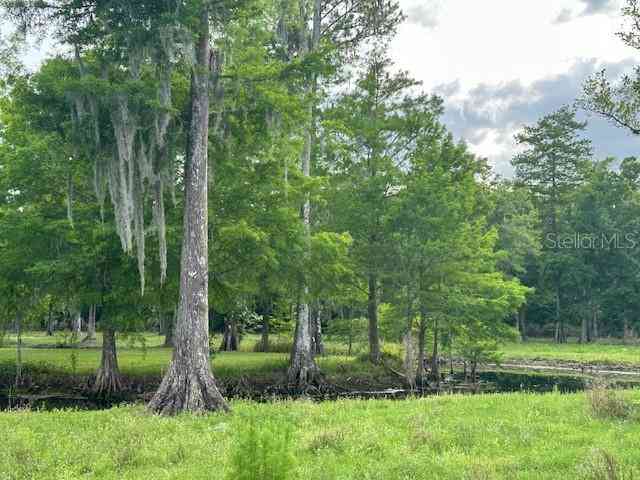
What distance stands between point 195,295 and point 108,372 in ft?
29.9

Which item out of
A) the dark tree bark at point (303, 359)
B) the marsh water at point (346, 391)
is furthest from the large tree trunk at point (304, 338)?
the marsh water at point (346, 391)

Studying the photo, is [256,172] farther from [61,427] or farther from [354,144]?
[61,427]

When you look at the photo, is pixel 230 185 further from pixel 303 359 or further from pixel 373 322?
pixel 373 322

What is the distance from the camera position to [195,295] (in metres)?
15.4

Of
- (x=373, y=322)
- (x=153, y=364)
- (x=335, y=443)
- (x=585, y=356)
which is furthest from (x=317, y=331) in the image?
(x=335, y=443)

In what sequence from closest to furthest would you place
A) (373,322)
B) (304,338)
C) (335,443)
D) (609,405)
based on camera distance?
(335,443), (609,405), (304,338), (373,322)

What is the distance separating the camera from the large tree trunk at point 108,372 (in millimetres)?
21953

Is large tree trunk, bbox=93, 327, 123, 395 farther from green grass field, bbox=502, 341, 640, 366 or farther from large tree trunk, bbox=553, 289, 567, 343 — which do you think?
large tree trunk, bbox=553, 289, 567, 343

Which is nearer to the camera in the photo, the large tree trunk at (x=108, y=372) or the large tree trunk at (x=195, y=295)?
the large tree trunk at (x=195, y=295)

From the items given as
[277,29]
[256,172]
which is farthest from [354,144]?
[256,172]

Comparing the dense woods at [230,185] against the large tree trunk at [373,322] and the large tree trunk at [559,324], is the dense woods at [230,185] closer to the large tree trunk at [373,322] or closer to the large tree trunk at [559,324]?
the large tree trunk at [373,322]

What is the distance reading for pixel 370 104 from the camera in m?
31.0

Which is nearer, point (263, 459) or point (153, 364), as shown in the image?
point (263, 459)

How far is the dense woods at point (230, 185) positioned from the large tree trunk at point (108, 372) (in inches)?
2.9
